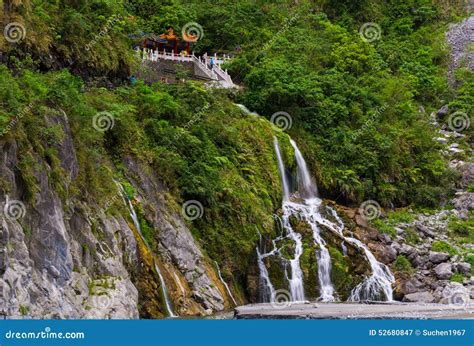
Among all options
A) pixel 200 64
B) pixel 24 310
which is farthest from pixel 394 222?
pixel 24 310

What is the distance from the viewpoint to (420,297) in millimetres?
24797

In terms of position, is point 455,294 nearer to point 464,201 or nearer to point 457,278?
point 457,278

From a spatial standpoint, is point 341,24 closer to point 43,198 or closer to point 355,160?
point 355,160

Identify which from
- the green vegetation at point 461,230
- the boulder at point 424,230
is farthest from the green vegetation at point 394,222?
the green vegetation at point 461,230

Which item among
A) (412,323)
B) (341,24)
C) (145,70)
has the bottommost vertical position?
(412,323)

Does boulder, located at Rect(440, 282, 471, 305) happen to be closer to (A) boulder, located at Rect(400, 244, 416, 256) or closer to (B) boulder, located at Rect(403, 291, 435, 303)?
(B) boulder, located at Rect(403, 291, 435, 303)

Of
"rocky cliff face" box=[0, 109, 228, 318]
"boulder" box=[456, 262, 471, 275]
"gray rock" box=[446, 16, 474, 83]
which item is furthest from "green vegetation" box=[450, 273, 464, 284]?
"gray rock" box=[446, 16, 474, 83]

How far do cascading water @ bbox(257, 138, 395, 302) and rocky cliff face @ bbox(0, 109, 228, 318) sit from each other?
3.34 meters

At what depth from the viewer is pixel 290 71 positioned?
35750 mm

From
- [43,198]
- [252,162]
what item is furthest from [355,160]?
[43,198]

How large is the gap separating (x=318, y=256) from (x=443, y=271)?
5.46 meters

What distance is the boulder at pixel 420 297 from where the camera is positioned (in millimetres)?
24306

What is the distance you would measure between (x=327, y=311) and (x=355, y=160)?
17323 mm

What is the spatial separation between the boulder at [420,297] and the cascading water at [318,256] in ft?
2.23
